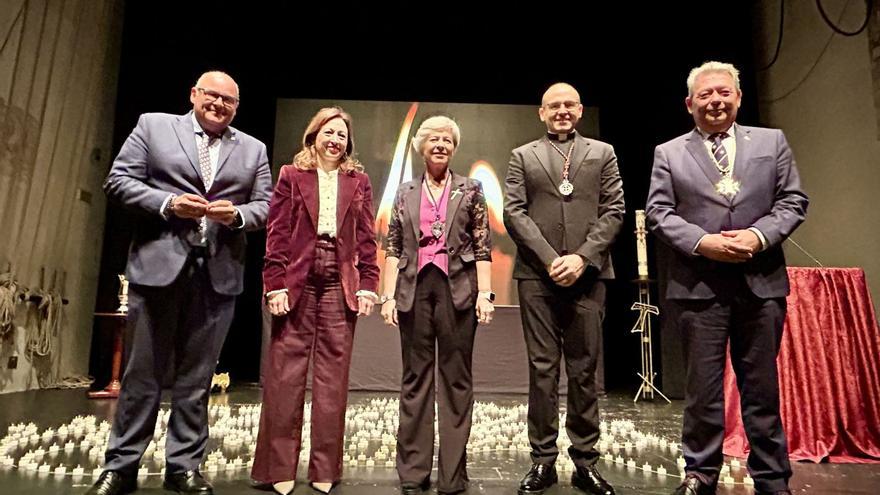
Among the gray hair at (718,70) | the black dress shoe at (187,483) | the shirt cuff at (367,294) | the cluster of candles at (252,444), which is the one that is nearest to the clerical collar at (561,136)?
the gray hair at (718,70)

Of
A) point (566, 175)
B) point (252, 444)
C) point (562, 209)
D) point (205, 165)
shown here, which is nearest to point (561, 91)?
point (566, 175)

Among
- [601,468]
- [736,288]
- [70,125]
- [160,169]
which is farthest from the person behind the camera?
[70,125]

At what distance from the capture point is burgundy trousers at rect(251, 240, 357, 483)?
87.7 inches

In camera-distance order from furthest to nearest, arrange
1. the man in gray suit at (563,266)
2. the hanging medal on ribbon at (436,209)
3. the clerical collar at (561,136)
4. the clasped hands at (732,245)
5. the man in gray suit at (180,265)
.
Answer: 1. the clerical collar at (561,136)
2. the hanging medal on ribbon at (436,209)
3. the man in gray suit at (563,266)
4. the man in gray suit at (180,265)
5. the clasped hands at (732,245)

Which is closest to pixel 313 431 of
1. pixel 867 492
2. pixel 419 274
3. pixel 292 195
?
pixel 419 274

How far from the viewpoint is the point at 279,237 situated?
229 cm

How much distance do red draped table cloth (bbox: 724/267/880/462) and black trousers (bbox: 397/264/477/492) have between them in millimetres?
1661

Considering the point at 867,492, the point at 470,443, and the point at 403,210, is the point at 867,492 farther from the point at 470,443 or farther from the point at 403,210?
the point at 403,210

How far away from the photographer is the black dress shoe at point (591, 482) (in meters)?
2.13

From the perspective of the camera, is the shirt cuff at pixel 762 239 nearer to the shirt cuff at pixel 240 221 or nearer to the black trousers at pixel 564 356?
the black trousers at pixel 564 356

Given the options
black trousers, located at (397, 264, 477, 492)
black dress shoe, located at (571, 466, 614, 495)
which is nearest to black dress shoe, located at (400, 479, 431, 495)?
black trousers, located at (397, 264, 477, 492)

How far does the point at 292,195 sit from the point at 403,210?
0.46 meters

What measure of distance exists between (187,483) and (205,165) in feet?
4.00

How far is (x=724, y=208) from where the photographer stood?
84.4 inches
